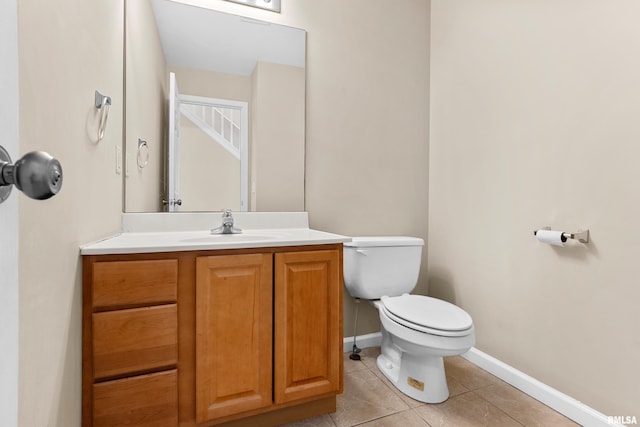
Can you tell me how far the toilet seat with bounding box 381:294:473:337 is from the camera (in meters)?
1.44

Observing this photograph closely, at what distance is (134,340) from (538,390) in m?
1.84

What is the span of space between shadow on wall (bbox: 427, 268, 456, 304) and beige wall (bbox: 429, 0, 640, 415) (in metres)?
0.01

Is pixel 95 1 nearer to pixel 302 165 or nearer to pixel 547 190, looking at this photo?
pixel 302 165

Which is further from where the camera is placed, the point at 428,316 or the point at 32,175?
the point at 428,316

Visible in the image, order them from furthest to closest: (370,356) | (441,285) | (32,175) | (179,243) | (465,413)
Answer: (441,285) → (370,356) → (465,413) → (179,243) → (32,175)

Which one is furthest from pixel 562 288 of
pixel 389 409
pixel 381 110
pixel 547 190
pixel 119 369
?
pixel 119 369

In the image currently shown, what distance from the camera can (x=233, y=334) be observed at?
1.26 metres

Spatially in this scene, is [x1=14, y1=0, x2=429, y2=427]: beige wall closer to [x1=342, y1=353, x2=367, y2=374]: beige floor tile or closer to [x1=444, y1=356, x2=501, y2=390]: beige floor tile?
[x1=342, y1=353, x2=367, y2=374]: beige floor tile

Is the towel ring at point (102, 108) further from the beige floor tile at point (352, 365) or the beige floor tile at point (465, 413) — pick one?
the beige floor tile at point (465, 413)

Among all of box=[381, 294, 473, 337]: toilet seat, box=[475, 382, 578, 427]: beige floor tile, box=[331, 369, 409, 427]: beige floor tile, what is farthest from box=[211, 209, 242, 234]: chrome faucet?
box=[475, 382, 578, 427]: beige floor tile

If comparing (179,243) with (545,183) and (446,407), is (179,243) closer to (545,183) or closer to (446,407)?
(446,407)

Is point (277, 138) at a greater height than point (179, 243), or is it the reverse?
point (277, 138)

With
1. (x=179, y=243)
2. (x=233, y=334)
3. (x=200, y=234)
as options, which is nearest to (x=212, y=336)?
(x=233, y=334)

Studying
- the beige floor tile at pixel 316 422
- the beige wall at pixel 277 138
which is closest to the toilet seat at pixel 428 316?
the beige floor tile at pixel 316 422
